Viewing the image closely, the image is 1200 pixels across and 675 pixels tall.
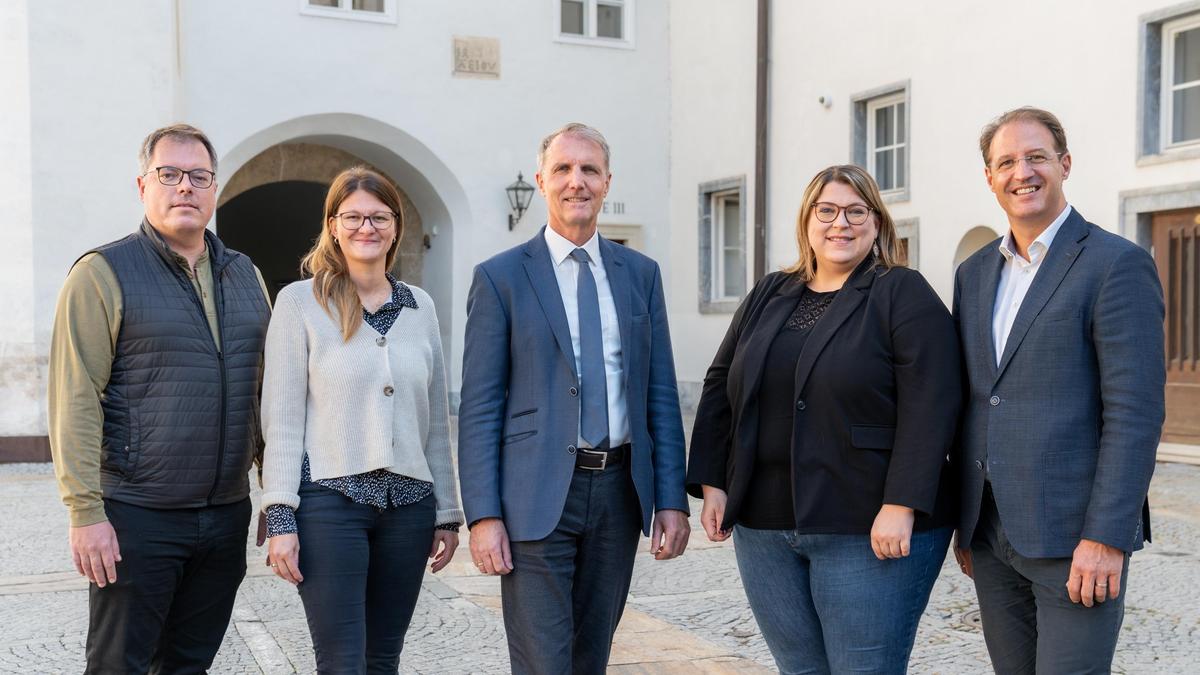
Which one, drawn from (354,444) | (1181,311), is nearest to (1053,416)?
(354,444)

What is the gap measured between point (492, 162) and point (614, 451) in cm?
1216

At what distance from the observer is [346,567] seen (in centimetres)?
299

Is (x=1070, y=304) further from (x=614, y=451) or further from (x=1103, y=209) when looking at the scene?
(x=1103, y=209)

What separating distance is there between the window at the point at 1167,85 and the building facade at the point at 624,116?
0.07ft

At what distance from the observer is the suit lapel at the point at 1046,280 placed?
2.80m

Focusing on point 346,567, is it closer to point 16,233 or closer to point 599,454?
point 599,454

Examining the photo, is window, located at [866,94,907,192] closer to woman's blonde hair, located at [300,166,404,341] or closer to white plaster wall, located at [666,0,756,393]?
white plaster wall, located at [666,0,756,393]

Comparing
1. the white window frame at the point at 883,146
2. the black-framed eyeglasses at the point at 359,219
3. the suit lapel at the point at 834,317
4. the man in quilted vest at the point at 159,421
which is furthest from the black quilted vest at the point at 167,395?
the white window frame at the point at 883,146

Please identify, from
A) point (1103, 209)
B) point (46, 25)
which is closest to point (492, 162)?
point (46, 25)

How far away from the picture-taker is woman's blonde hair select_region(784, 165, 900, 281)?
9.85 feet

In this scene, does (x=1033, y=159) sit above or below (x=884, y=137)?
below

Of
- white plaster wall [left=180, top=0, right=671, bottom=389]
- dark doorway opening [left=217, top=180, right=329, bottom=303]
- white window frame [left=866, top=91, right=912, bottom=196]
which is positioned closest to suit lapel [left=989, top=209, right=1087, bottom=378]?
white window frame [left=866, top=91, right=912, bottom=196]

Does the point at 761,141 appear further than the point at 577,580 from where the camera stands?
Yes

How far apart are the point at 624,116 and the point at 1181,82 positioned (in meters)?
7.34
